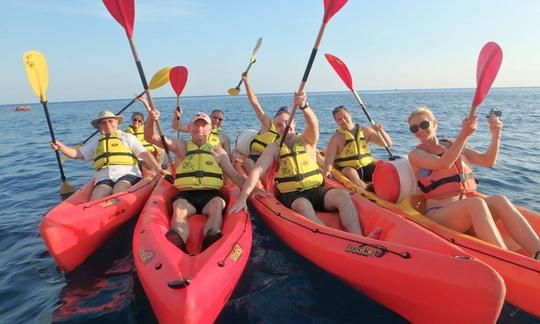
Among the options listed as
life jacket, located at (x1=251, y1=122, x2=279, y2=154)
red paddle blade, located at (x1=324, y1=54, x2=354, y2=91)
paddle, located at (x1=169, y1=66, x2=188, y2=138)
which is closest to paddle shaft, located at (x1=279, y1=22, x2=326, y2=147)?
life jacket, located at (x1=251, y1=122, x2=279, y2=154)

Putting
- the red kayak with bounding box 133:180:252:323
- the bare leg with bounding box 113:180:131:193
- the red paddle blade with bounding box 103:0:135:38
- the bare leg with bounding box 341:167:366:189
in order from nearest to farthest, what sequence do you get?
1. the red kayak with bounding box 133:180:252:323
2. the red paddle blade with bounding box 103:0:135:38
3. the bare leg with bounding box 113:180:131:193
4. the bare leg with bounding box 341:167:366:189

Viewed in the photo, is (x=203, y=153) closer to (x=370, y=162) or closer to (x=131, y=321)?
(x=131, y=321)

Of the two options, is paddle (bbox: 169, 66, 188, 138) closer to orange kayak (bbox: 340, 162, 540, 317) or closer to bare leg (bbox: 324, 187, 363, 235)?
bare leg (bbox: 324, 187, 363, 235)

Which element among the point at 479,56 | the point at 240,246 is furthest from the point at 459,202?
the point at 240,246

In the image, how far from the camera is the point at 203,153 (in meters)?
4.11

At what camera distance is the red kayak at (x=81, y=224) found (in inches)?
135

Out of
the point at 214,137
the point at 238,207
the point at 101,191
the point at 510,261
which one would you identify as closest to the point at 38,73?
the point at 101,191

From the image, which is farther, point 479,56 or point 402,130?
point 402,130

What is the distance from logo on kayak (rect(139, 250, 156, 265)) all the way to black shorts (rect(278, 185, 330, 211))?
1.62m

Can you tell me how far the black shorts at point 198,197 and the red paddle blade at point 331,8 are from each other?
2197 mm

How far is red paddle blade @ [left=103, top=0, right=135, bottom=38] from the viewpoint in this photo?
4.13 meters

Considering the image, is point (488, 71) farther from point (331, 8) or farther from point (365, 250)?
point (365, 250)

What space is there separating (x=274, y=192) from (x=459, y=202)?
203cm

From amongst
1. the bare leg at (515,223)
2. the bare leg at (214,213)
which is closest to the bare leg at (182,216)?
the bare leg at (214,213)
